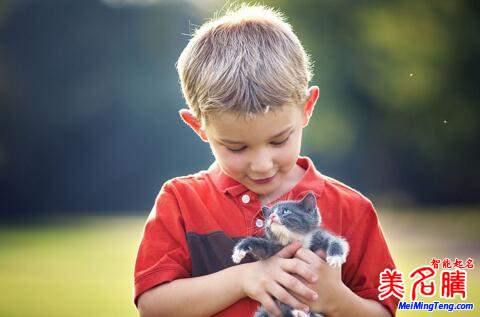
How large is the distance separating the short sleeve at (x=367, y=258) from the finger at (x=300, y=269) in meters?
0.21

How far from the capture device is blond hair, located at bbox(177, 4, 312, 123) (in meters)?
1.76

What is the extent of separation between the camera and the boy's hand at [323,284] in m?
1.77

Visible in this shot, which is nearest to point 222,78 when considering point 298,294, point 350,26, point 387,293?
point 298,294

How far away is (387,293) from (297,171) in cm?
43

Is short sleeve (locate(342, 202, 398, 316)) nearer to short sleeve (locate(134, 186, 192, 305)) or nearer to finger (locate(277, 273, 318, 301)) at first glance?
finger (locate(277, 273, 318, 301))

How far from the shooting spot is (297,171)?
2.03 m

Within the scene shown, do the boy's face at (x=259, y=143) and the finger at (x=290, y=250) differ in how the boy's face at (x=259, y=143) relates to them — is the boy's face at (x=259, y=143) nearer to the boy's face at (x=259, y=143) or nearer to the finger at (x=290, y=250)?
the boy's face at (x=259, y=143)

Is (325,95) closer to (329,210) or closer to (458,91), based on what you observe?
(458,91)

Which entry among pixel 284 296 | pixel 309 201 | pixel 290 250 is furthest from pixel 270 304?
pixel 309 201

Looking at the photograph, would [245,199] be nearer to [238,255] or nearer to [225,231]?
[225,231]

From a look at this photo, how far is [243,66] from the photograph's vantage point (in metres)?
1.81

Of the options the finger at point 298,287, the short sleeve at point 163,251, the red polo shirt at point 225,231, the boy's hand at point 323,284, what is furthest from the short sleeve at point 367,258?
the short sleeve at point 163,251

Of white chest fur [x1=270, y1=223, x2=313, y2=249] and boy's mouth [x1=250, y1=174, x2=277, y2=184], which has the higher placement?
boy's mouth [x1=250, y1=174, x2=277, y2=184]

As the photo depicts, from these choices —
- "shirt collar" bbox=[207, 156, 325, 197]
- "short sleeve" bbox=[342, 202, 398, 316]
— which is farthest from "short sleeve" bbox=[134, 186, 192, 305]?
"short sleeve" bbox=[342, 202, 398, 316]
